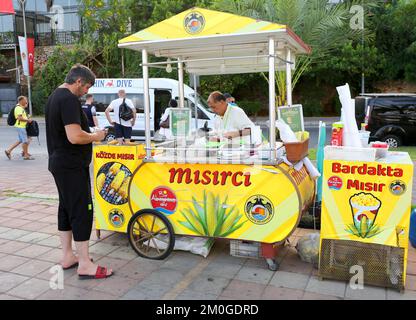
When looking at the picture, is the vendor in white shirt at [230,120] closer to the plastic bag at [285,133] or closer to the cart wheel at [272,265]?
the plastic bag at [285,133]

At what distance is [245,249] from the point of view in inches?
161

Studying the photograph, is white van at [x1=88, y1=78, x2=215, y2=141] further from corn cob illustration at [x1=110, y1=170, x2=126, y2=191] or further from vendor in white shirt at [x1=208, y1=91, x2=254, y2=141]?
corn cob illustration at [x1=110, y1=170, x2=126, y2=191]

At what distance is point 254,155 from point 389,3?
2146 cm

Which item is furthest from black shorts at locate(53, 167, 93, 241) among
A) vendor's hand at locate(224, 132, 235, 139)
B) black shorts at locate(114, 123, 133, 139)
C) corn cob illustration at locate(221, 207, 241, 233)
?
black shorts at locate(114, 123, 133, 139)

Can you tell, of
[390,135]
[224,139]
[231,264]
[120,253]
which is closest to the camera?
[231,264]

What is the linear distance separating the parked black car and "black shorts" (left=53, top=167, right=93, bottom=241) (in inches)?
406

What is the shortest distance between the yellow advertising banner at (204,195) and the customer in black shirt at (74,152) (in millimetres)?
681

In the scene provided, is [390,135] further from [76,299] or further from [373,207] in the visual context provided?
[76,299]

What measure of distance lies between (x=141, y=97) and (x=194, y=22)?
33.2ft

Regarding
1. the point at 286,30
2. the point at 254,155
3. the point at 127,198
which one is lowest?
the point at 127,198

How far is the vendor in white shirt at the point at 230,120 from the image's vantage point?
467 centimetres

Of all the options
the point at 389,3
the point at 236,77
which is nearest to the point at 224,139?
the point at 236,77

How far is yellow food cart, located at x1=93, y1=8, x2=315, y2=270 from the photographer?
12.4 feet

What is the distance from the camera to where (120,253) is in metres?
4.37
